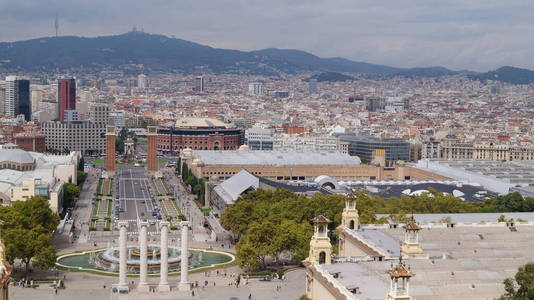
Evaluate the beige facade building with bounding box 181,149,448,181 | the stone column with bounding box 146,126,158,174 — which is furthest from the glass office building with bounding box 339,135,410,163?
the stone column with bounding box 146,126,158,174

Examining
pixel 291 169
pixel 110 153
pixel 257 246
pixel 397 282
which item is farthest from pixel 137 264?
pixel 110 153

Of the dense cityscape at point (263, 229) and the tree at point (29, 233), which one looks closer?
the dense cityscape at point (263, 229)

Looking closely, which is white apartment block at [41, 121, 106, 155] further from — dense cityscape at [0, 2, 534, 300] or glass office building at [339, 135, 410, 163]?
glass office building at [339, 135, 410, 163]

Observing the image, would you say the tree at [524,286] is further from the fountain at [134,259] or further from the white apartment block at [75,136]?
the white apartment block at [75,136]

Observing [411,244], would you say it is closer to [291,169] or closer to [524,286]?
[524,286]

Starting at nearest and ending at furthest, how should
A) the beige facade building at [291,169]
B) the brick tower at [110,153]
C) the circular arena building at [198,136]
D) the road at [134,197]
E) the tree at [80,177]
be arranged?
1. the road at [134,197]
2. the beige facade building at [291,169]
3. the tree at [80,177]
4. the brick tower at [110,153]
5. the circular arena building at [198,136]

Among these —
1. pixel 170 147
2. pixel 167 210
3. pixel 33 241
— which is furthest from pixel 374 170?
pixel 170 147

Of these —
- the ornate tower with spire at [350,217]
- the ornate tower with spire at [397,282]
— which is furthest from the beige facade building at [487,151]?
the ornate tower with spire at [397,282]
